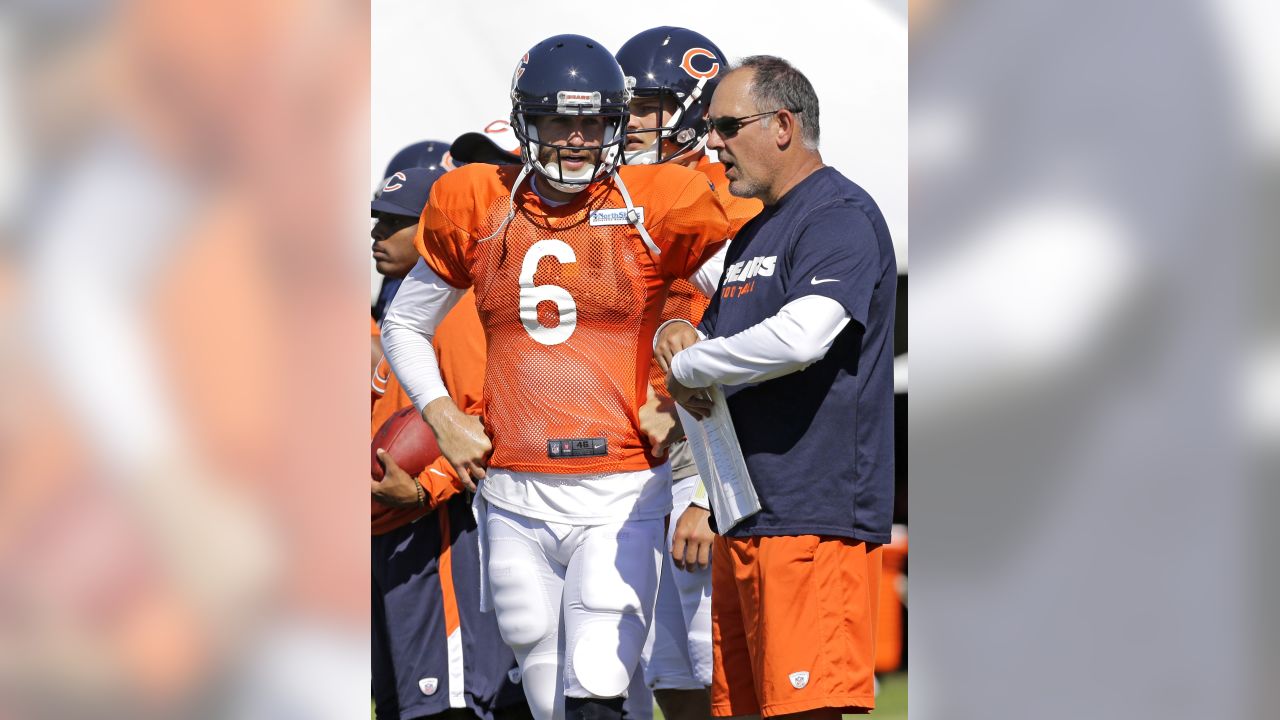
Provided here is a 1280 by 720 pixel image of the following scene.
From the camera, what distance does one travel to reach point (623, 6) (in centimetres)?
614

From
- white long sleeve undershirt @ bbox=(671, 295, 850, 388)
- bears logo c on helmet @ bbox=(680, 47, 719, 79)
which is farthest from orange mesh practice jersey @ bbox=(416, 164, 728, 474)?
bears logo c on helmet @ bbox=(680, 47, 719, 79)

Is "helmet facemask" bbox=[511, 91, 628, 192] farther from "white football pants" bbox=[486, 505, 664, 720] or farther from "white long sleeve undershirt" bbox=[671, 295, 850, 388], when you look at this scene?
"white football pants" bbox=[486, 505, 664, 720]

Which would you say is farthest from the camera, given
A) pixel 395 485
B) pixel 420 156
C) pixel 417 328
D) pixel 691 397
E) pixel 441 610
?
pixel 420 156

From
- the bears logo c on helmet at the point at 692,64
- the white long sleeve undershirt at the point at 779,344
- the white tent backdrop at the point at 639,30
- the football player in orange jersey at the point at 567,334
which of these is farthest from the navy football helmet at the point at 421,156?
the white long sleeve undershirt at the point at 779,344

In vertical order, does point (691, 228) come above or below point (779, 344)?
above

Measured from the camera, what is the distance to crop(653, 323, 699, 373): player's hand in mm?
3389

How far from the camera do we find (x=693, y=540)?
3.63 meters

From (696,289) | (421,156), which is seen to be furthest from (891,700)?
(421,156)
